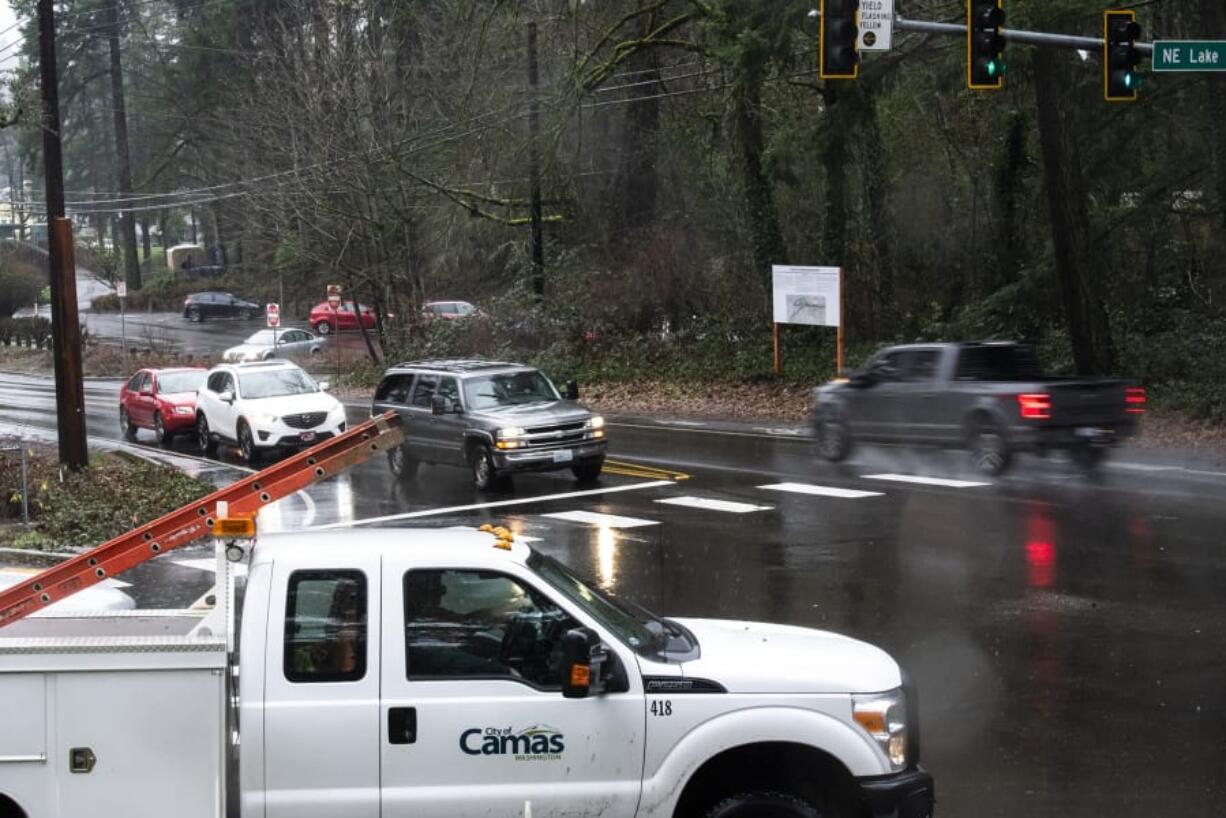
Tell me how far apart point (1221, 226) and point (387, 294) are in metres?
24.9

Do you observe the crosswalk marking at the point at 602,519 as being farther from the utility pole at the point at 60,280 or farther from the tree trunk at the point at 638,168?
the tree trunk at the point at 638,168

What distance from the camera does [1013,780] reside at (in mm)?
7918

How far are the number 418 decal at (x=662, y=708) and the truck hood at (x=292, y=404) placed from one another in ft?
69.4

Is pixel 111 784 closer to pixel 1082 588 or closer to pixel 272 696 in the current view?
pixel 272 696

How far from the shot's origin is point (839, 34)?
17.9m

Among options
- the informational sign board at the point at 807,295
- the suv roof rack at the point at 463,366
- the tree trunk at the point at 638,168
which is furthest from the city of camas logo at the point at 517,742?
the tree trunk at the point at 638,168

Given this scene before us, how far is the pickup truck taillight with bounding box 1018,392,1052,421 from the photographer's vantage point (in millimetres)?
18344

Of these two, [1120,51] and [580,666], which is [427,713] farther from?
[1120,51]

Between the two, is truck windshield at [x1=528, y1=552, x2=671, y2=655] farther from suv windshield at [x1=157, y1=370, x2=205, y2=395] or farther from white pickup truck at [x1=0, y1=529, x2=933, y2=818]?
suv windshield at [x1=157, y1=370, x2=205, y2=395]

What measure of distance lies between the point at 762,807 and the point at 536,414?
619 inches

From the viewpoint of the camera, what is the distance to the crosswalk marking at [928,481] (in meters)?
19.6

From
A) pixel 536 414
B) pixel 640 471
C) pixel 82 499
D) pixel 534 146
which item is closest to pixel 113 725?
pixel 82 499

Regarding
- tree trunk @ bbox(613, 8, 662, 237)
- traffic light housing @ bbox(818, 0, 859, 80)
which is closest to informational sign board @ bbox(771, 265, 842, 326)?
tree trunk @ bbox(613, 8, 662, 237)

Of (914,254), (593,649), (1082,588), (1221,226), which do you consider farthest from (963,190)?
(593,649)
